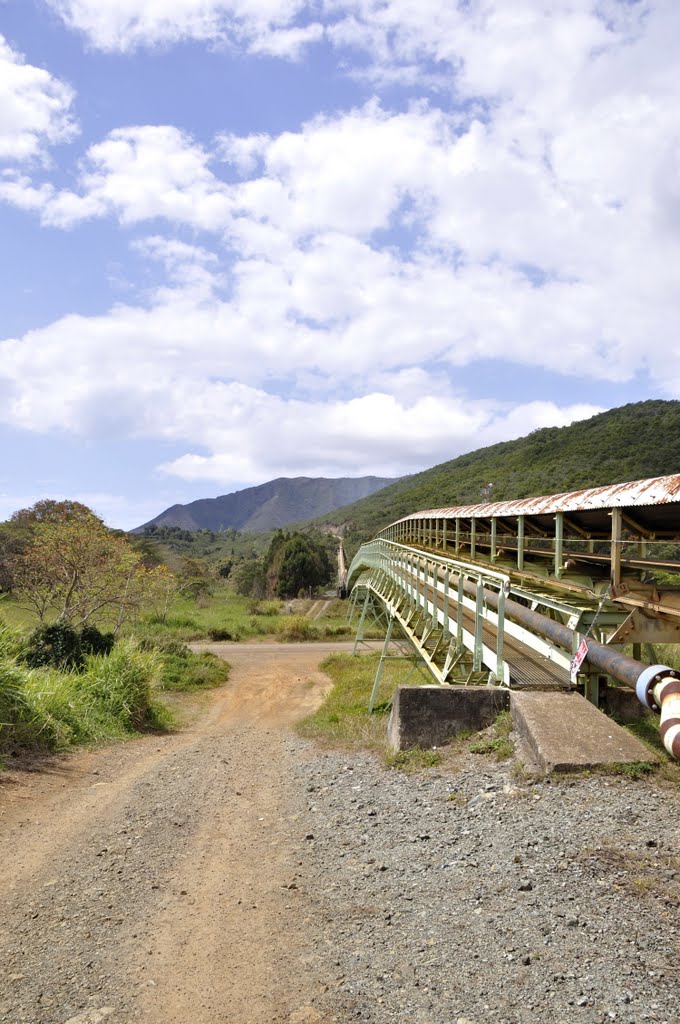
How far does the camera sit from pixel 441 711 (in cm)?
612

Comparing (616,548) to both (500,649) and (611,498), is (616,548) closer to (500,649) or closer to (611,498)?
(611,498)

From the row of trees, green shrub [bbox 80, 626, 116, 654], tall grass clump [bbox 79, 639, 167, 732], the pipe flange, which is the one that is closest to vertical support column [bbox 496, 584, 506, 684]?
the pipe flange

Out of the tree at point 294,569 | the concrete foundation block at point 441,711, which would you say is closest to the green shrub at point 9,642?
the concrete foundation block at point 441,711

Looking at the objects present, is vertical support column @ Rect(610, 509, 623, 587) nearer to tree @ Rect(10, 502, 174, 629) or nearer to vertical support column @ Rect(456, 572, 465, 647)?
vertical support column @ Rect(456, 572, 465, 647)

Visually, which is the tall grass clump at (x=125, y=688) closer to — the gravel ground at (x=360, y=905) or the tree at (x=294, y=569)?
the gravel ground at (x=360, y=905)

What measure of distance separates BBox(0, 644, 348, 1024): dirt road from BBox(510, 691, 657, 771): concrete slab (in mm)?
1991

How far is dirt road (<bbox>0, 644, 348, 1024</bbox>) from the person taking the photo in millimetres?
3195

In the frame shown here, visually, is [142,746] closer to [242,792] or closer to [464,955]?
[242,792]

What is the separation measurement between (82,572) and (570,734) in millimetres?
16092

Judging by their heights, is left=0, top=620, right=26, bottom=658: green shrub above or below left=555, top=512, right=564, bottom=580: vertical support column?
below

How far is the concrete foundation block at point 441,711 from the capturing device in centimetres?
598

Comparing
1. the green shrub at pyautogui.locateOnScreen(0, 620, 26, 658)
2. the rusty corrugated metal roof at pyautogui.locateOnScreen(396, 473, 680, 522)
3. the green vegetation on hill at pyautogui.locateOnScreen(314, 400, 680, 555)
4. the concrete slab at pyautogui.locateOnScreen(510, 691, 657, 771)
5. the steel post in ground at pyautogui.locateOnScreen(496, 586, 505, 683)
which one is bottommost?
the green shrub at pyautogui.locateOnScreen(0, 620, 26, 658)

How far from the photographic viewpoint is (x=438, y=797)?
497cm

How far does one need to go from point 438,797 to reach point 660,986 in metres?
2.58
